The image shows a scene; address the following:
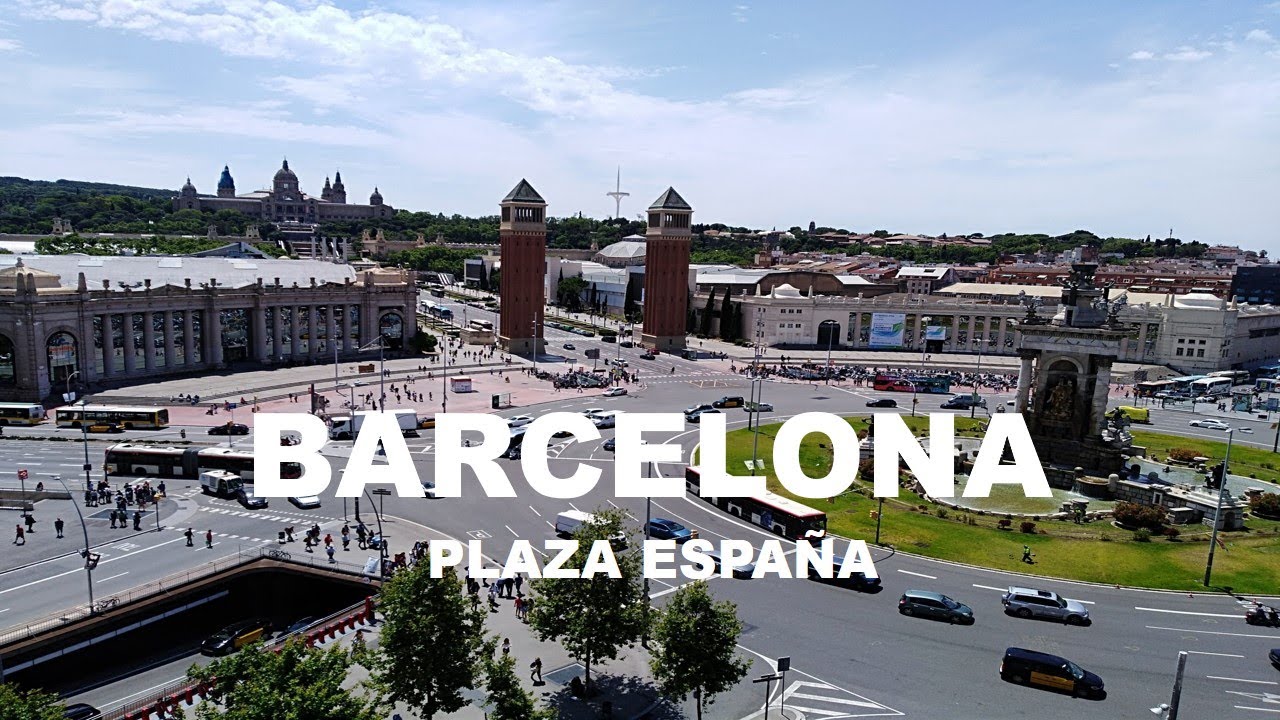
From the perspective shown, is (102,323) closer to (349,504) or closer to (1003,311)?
(349,504)

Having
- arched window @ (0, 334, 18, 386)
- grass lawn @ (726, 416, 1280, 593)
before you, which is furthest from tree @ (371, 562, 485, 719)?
arched window @ (0, 334, 18, 386)

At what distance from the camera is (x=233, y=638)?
35.8 metres

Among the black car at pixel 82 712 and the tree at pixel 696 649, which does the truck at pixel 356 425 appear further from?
the tree at pixel 696 649

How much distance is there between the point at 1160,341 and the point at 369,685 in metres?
127

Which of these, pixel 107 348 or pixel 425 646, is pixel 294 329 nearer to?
pixel 107 348

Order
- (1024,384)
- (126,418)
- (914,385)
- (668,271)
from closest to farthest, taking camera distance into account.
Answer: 1. (1024,384)
2. (126,418)
3. (914,385)
4. (668,271)

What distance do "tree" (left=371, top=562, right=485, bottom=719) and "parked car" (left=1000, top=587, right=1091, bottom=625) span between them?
24.0m

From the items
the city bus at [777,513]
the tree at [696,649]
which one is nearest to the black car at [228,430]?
the city bus at [777,513]

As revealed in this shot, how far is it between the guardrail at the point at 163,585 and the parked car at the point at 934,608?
25320 mm

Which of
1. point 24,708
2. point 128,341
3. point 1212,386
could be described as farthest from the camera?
point 1212,386

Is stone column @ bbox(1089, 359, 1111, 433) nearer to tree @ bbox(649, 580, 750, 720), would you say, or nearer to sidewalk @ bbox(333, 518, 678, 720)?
sidewalk @ bbox(333, 518, 678, 720)

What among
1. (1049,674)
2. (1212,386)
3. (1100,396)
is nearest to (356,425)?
(1049,674)

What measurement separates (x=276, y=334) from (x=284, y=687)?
8473cm

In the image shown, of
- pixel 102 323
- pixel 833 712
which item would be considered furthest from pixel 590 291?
pixel 833 712
